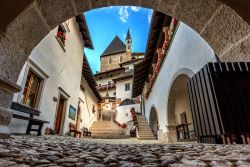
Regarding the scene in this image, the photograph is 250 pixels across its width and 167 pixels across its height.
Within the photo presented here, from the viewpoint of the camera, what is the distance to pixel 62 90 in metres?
7.77

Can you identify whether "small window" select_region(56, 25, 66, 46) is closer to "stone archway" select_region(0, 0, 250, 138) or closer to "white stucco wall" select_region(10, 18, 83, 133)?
"white stucco wall" select_region(10, 18, 83, 133)

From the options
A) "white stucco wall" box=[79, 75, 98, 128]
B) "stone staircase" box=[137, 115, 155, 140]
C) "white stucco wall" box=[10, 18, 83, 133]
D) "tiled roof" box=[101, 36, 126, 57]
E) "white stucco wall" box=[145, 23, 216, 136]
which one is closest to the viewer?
"white stucco wall" box=[145, 23, 216, 136]

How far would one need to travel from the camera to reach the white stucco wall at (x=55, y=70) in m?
5.38

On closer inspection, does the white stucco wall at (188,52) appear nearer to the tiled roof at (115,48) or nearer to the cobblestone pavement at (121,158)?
the cobblestone pavement at (121,158)

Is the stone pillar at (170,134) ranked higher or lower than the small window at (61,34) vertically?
lower

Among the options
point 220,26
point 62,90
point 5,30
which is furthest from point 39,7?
point 62,90

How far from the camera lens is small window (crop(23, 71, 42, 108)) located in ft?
17.1

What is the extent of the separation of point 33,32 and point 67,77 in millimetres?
6541

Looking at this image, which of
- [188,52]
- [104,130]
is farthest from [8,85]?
[104,130]

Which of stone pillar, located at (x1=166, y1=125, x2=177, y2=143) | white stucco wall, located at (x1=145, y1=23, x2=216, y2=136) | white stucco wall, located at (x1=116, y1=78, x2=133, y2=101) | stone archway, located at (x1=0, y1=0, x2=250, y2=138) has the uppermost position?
white stucco wall, located at (x1=116, y1=78, x2=133, y2=101)

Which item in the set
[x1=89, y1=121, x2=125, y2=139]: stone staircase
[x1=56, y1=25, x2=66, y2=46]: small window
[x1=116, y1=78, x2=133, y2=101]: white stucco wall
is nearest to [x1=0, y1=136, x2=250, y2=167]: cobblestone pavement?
[x1=56, y1=25, x2=66, y2=46]: small window

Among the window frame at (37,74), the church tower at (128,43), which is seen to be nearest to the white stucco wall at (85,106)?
the window frame at (37,74)

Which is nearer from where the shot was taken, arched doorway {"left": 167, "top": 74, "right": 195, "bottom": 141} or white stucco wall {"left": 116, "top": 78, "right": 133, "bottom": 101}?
arched doorway {"left": 167, "top": 74, "right": 195, "bottom": 141}

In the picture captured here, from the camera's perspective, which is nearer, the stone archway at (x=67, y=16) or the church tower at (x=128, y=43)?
the stone archway at (x=67, y=16)
